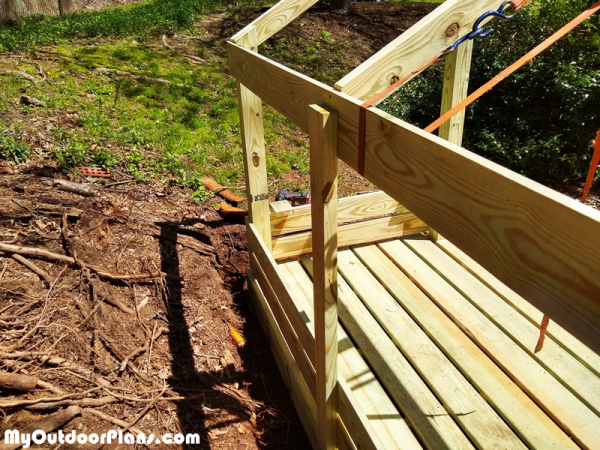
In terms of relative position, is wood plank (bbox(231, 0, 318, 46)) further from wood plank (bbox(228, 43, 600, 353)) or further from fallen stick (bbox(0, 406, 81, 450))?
fallen stick (bbox(0, 406, 81, 450))

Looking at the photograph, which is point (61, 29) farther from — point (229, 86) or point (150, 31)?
point (229, 86)

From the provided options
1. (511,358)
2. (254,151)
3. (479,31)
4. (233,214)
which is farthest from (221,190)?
(479,31)

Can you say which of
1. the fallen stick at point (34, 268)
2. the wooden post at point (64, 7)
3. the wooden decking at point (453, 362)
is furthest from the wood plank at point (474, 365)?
the wooden post at point (64, 7)

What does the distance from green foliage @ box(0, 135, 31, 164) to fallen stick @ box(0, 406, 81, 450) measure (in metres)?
2.79

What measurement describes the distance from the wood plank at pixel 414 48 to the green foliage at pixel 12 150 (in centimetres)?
373

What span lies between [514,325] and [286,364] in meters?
1.36

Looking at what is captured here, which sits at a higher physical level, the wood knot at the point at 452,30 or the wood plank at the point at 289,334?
the wood knot at the point at 452,30

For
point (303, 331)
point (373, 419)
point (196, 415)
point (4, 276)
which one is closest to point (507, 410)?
point (373, 419)

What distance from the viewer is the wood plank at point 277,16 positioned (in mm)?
2656

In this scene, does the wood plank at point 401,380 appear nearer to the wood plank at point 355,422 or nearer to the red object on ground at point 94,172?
the wood plank at point 355,422

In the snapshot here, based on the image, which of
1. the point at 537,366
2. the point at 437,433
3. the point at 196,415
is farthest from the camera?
the point at 196,415

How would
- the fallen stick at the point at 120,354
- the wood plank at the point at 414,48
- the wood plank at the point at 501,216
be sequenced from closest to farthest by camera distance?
the wood plank at the point at 501,216 < the wood plank at the point at 414,48 < the fallen stick at the point at 120,354

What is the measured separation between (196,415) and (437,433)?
133 centimetres

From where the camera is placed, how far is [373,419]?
209 centimetres
